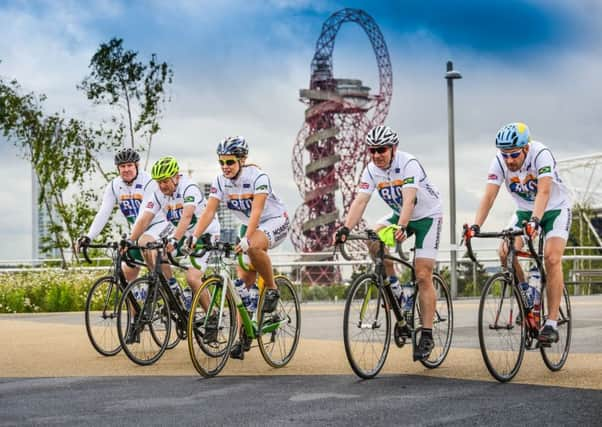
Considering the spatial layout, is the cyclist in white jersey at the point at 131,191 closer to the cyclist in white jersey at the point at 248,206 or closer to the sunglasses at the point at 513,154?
the cyclist in white jersey at the point at 248,206

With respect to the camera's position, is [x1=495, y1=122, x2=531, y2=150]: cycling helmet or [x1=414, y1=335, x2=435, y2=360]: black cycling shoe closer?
[x1=495, y1=122, x2=531, y2=150]: cycling helmet

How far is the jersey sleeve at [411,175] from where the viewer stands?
849 cm

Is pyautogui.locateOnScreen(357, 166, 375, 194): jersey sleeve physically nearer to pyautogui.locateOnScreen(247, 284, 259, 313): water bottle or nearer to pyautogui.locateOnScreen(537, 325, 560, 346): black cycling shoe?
pyautogui.locateOnScreen(247, 284, 259, 313): water bottle

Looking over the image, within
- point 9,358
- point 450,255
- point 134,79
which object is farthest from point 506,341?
point 134,79

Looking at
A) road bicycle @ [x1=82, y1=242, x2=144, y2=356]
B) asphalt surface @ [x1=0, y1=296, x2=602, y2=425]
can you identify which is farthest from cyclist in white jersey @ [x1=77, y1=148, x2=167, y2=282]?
asphalt surface @ [x1=0, y1=296, x2=602, y2=425]

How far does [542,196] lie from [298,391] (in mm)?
2445

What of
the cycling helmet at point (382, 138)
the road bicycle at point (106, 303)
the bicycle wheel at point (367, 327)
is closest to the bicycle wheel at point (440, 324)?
the bicycle wheel at point (367, 327)

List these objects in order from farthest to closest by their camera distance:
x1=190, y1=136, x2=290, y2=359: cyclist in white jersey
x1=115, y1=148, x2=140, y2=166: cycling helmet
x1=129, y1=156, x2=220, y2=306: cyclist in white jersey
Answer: x1=115, y1=148, x2=140, y2=166: cycling helmet < x1=129, y1=156, x2=220, y2=306: cyclist in white jersey < x1=190, y1=136, x2=290, y2=359: cyclist in white jersey

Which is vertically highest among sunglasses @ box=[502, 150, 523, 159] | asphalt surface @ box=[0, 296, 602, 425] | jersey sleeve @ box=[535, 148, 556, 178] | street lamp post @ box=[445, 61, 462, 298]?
street lamp post @ box=[445, 61, 462, 298]

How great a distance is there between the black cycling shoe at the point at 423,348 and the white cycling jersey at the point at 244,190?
178cm

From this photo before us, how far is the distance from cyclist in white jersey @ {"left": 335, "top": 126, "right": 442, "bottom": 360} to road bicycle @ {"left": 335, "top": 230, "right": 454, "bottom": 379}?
0.10 metres

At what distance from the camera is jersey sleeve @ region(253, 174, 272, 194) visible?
9.02 m

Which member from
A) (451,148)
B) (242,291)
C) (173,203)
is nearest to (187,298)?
(173,203)

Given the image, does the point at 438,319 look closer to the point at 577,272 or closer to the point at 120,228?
the point at 577,272
